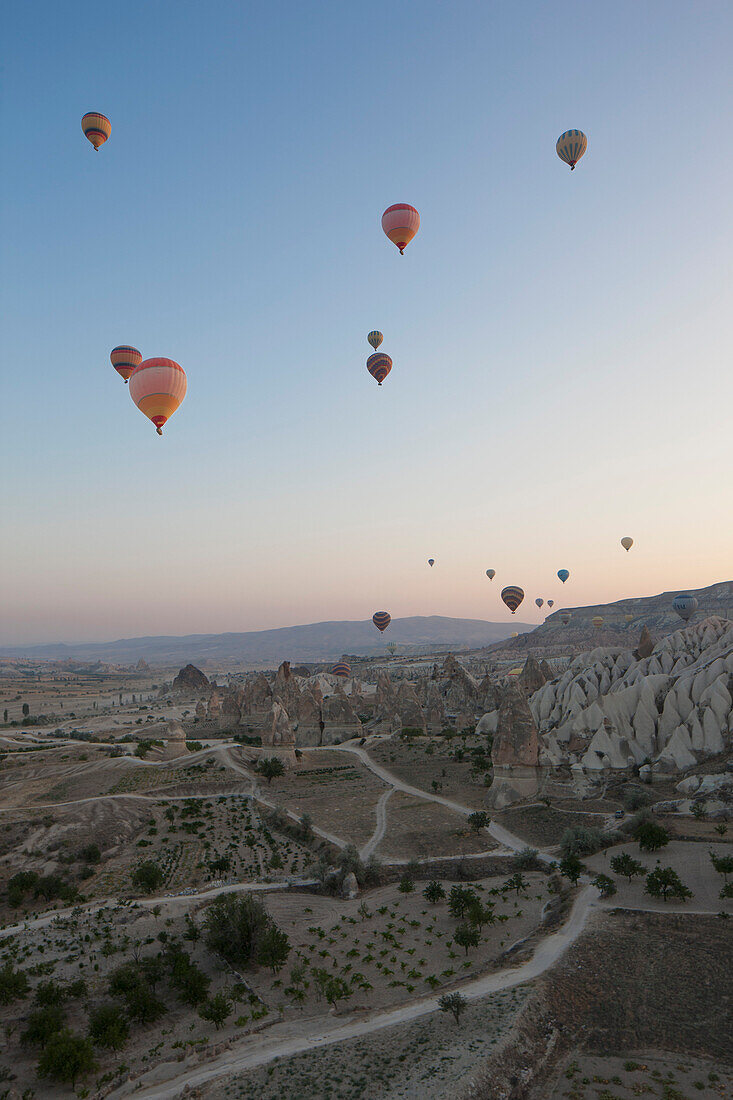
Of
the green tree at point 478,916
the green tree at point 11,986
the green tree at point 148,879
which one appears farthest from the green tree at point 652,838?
the green tree at point 11,986

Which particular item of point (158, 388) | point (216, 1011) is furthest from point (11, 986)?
point (158, 388)

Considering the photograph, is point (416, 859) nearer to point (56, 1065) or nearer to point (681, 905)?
point (681, 905)

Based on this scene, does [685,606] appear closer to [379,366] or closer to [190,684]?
[379,366]

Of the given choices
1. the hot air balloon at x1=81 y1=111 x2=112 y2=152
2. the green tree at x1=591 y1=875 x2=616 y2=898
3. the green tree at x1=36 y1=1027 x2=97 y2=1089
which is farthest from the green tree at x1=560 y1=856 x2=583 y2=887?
the hot air balloon at x1=81 y1=111 x2=112 y2=152

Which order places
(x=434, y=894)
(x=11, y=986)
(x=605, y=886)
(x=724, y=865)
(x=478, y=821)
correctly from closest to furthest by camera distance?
1. (x=11, y=986)
2. (x=605, y=886)
3. (x=724, y=865)
4. (x=434, y=894)
5. (x=478, y=821)

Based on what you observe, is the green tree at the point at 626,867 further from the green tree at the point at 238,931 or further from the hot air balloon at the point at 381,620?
the hot air balloon at the point at 381,620

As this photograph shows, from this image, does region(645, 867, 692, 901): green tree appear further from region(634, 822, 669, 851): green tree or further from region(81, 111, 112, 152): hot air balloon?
region(81, 111, 112, 152): hot air balloon

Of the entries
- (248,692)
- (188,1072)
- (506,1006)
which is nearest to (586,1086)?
(506,1006)
